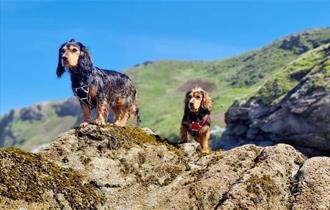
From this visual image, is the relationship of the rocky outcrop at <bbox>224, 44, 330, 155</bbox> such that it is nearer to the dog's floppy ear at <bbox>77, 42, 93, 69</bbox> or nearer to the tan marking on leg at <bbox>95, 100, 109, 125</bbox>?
the tan marking on leg at <bbox>95, 100, 109, 125</bbox>

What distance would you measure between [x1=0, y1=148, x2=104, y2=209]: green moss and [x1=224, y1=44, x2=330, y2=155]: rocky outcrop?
43596mm

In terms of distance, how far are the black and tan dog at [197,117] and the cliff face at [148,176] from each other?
2923 mm

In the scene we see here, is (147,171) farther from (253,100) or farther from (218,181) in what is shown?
(253,100)

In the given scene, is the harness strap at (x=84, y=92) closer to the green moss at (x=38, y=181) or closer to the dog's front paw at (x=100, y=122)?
the dog's front paw at (x=100, y=122)

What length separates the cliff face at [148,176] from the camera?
9.90 metres

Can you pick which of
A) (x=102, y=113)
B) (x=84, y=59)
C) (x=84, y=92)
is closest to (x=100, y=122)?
(x=102, y=113)

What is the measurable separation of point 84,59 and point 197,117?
342cm

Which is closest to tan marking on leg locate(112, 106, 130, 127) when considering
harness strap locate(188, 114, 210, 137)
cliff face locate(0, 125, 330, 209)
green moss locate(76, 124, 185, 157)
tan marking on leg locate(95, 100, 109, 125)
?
tan marking on leg locate(95, 100, 109, 125)

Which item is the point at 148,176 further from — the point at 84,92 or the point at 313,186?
the point at 84,92

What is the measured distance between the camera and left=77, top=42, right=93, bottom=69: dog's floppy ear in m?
13.4

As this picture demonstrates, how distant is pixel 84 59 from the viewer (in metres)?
13.4

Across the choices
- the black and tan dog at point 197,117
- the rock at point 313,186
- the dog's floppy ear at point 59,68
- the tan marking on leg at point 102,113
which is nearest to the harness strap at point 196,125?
the black and tan dog at point 197,117

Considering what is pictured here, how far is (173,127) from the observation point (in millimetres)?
117000

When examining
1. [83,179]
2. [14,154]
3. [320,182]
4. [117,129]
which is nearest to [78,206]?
[83,179]
